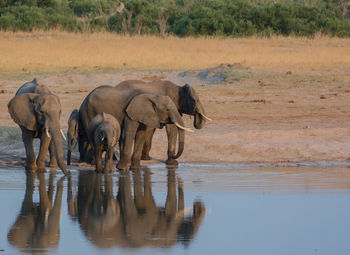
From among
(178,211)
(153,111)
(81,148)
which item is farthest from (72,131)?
(178,211)

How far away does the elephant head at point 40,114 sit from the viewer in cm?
1117

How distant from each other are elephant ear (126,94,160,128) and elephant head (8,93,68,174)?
4.01 ft

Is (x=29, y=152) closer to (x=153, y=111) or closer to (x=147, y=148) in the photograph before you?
(x=153, y=111)

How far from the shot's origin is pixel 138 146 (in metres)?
12.3

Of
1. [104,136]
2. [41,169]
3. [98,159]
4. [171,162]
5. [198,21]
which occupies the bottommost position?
[198,21]

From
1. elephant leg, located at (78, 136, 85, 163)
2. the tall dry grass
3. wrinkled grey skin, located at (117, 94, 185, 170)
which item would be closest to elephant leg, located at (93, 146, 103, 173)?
wrinkled grey skin, located at (117, 94, 185, 170)

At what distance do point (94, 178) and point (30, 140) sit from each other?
3.79 feet

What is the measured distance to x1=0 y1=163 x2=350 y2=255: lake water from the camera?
711 centimetres

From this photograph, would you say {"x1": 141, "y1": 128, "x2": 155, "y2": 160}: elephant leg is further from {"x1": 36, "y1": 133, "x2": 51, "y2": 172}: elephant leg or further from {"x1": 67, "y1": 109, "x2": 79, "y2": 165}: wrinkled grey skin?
{"x1": 36, "y1": 133, "x2": 51, "y2": 172}: elephant leg

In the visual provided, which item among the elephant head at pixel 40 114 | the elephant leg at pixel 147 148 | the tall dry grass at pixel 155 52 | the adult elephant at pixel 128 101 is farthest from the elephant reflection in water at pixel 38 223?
the tall dry grass at pixel 155 52

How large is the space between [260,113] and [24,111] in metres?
7.49

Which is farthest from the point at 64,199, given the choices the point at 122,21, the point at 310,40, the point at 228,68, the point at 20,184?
the point at 122,21

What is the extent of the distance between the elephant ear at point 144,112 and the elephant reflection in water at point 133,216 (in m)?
1.44

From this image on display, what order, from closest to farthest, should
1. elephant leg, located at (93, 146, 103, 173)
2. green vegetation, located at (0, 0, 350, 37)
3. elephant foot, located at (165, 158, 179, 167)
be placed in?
elephant leg, located at (93, 146, 103, 173) < elephant foot, located at (165, 158, 179, 167) < green vegetation, located at (0, 0, 350, 37)
